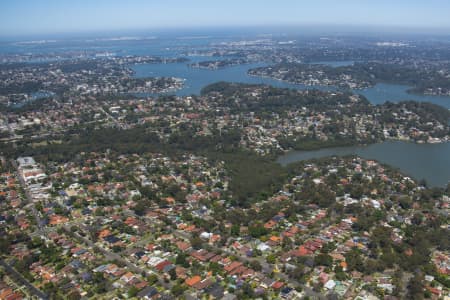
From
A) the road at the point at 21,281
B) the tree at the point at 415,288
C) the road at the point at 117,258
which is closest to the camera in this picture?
the tree at the point at 415,288

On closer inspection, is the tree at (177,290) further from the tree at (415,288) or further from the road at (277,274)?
the tree at (415,288)

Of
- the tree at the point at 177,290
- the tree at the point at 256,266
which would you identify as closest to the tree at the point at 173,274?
the tree at the point at 177,290

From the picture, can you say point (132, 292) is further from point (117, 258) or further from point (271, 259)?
point (271, 259)

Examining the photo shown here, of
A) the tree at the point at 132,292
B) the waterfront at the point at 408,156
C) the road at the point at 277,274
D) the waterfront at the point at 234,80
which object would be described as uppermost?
the waterfront at the point at 234,80

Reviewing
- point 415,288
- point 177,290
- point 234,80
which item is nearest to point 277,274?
point 177,290

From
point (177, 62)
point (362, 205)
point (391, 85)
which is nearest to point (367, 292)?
point (362, 205)

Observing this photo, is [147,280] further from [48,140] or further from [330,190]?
[48,140]

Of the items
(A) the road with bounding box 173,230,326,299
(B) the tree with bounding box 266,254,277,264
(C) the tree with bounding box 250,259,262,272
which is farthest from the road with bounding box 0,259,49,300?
(B) the tree with bounding box 266,254,277,264

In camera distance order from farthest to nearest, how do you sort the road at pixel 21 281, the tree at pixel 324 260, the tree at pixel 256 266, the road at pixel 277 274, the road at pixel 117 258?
the tree at pixel 324 260 < the tree at pixel 256 266 < the road at pixel 117 258 < the road at pixel 21 281 < the road at pixel 277 274
